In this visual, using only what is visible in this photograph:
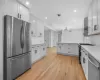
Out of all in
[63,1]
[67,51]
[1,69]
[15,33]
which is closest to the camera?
[1,69]

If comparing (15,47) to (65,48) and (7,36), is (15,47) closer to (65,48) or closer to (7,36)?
(7,36)

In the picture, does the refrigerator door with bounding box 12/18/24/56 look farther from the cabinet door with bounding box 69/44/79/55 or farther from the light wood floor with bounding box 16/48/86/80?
the cabinet door with bounding box 69/44/79/55

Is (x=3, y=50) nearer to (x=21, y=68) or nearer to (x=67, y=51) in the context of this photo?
(x=21, y=68)

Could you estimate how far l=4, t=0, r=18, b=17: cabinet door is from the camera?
2167 millimetres

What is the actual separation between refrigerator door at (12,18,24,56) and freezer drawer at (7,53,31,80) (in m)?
0.20

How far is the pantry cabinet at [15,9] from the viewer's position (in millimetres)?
2170

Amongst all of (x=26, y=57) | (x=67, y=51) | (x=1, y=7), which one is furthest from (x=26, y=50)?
(x=67, y=51)

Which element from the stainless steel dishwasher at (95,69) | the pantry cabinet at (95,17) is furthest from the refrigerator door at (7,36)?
the pantry cabinet at (95,17)

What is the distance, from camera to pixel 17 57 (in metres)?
2.34

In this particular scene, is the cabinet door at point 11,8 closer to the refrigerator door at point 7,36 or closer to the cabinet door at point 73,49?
the refrigerator door at point 7,36

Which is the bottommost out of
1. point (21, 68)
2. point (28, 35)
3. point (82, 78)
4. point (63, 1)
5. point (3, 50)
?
point (82, 78)

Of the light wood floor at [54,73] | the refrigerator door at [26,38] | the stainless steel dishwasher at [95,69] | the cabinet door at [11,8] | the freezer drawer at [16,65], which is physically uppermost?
the cabinet door at [11,8]

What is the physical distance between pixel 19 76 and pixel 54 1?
288cm

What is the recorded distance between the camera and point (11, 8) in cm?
230
